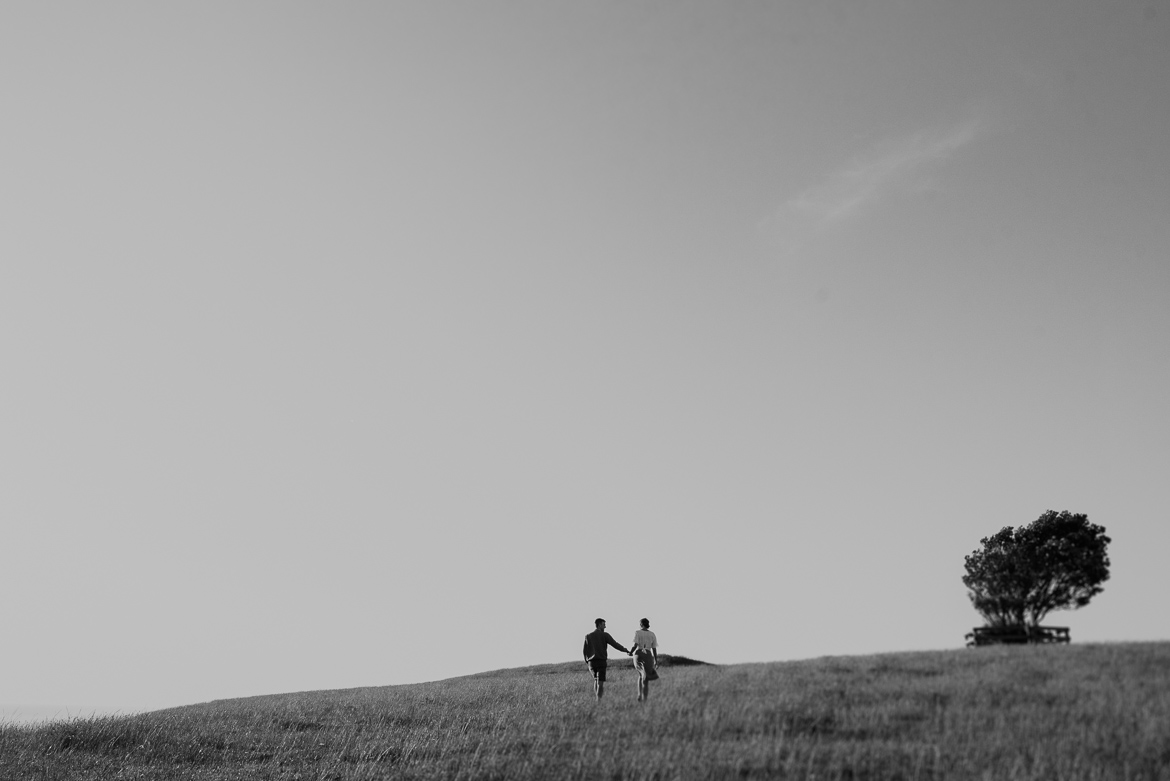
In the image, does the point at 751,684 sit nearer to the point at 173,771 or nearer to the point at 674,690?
the point at 674,690

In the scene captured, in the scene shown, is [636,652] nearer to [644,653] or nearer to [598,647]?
[644,653]

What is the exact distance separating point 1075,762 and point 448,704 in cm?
2453

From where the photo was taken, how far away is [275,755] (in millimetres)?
24734

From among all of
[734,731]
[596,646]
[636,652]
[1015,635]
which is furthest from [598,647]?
[1015,635]

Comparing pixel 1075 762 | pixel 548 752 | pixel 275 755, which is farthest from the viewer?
pixel 275 755

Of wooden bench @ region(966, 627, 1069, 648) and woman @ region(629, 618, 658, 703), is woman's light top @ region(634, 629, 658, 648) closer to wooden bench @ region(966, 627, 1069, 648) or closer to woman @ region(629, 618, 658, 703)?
woman @ region(629, 618, 658, 703)

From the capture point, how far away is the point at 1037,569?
22.8 meters

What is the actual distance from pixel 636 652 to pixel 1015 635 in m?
11.4

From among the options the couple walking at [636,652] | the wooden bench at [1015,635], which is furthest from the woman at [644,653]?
the wooden bench at [1015,635]

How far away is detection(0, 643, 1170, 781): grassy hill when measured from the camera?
44.9 ft

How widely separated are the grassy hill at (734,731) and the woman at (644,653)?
2.21 feet

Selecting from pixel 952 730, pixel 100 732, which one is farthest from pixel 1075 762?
pixel 100 732

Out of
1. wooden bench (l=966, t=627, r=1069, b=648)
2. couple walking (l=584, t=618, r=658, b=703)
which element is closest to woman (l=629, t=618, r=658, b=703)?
couple walking (l=584, t=618, r=658, b=703)

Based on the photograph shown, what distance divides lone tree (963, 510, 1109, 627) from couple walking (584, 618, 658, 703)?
10269 millimetres
